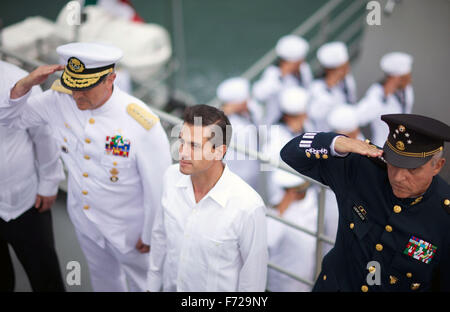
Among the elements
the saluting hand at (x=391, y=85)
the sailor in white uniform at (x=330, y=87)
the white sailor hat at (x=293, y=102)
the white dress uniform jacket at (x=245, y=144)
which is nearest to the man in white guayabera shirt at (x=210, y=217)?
the white dress uniform jacket at (x=245, y=144)

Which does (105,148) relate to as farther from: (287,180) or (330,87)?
(330,87)

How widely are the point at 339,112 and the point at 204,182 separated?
2444 millimetres

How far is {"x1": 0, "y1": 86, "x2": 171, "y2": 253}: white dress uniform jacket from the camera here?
104 inches

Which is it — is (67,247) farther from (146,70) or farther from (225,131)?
(146,70)

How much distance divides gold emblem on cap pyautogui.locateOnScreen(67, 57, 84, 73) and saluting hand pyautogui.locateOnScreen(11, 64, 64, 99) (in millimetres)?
69

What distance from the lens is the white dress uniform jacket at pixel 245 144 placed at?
3.74 m

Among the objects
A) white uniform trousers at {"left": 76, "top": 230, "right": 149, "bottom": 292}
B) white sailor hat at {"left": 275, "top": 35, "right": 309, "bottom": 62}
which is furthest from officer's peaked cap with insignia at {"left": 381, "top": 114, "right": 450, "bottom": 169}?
white sailor hat at {"left": 275, "top": 35, "right": 309, "bottom": 62}

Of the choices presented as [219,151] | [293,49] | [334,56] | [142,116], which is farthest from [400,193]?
[293,49]

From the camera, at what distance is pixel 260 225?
236cm

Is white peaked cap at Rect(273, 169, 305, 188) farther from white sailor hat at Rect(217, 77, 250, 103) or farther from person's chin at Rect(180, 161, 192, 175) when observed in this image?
person's chin at Rect(180, 161, 192, 175)

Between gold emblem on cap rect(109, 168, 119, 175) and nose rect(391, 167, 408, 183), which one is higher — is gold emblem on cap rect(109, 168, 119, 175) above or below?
below

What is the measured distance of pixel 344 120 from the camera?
4.53 metres

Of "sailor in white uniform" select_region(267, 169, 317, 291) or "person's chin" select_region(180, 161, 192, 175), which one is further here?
"sailor in white uniform" select_region(267, 169, 317, 291)

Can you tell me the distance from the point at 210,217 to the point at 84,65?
809 mm
